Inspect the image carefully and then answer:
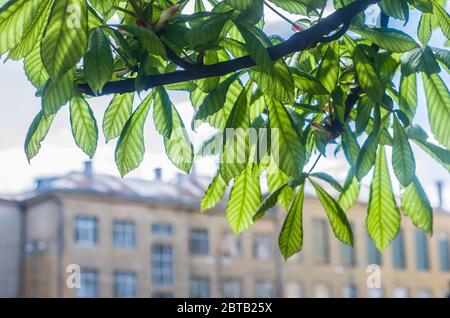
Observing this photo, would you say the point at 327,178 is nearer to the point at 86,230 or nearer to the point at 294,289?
the point at 86,230

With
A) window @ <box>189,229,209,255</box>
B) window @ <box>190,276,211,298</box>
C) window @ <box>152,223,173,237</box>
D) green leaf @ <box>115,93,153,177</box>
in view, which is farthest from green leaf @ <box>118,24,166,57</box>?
window @ <box>189,229,209,255</box>

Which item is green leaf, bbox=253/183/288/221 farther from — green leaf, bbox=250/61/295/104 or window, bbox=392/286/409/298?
window, bbox=392/286/409/298

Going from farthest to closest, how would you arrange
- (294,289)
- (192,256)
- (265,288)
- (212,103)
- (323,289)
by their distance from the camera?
1. (323,289)
2. (294,289)
3. (265,288)
4. (192,256)
5. (212,103)

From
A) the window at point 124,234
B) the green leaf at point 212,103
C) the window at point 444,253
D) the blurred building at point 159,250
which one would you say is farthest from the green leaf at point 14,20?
the window at point 444,253

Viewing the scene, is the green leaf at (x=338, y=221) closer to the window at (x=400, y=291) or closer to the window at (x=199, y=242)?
the window at (x=199, y=242)

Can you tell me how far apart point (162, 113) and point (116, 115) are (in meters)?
0.03

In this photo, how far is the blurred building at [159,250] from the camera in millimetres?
10422

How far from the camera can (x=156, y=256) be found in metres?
11.2

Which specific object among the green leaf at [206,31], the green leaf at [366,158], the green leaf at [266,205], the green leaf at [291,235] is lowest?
the green leaf at [291,235]

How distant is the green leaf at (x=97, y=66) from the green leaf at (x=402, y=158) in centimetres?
21

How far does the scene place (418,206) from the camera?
23.2 inches

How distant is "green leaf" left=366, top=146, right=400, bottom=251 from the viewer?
1.90 ft

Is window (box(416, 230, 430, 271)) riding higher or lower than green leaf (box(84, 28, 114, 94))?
higher

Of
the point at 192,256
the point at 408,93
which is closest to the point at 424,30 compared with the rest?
the point at 408,93
